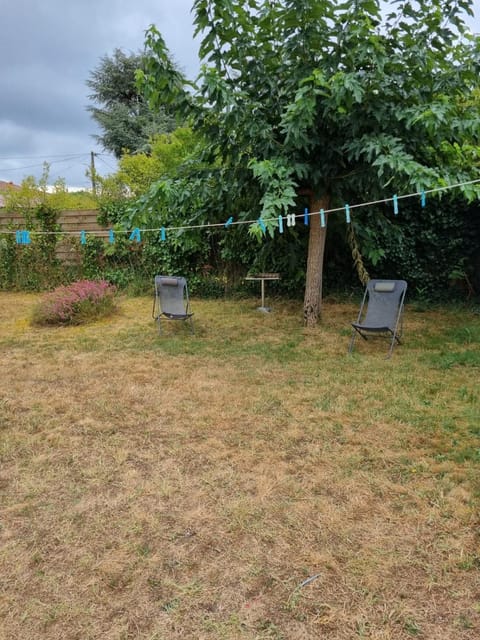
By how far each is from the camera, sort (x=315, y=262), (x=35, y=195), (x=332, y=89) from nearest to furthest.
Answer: (x=332, y=89) < (x=315, y=262) < (x=35, y=195)

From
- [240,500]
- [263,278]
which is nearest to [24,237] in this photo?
[263,278]

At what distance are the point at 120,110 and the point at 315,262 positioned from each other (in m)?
14.9

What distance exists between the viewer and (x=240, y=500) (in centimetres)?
203

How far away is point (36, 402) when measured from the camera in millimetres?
3203

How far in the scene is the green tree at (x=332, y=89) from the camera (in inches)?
154

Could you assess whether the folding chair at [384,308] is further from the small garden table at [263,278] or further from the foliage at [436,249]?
the small garden table at [263,278]

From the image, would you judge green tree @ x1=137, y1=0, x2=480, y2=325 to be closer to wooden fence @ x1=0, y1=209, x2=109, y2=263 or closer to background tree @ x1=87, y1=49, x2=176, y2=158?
wooden fence @ x1=0, y1=209, x2=109, y2=263

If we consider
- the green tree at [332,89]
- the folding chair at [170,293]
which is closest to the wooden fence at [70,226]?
the folding chair at [170,293]

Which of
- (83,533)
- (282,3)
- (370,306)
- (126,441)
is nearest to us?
(83,533)

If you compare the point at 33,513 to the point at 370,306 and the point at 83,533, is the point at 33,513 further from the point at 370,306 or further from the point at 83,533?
the point at 370,306

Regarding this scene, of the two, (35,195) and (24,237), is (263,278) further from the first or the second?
(35,195)

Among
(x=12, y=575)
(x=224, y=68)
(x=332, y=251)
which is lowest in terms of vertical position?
(x=12, y=575)

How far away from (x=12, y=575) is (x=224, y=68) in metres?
4.95

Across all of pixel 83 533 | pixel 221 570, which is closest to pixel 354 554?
pixel 221 570
